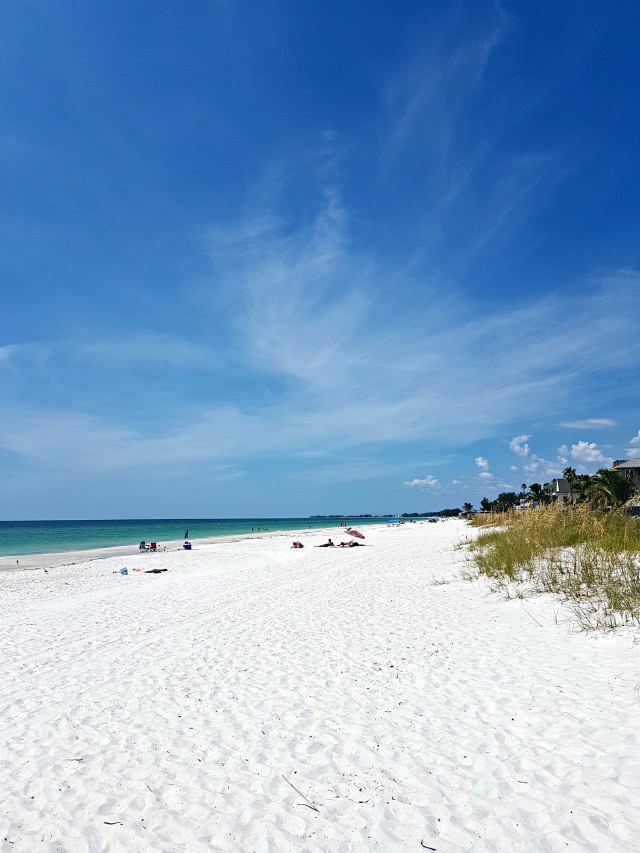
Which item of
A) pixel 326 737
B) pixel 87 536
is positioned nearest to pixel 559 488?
pixel 87 536

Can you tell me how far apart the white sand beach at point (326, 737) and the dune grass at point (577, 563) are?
1.62 feet

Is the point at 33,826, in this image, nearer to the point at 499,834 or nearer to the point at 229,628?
the point at 499,834

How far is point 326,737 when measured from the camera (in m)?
4.39

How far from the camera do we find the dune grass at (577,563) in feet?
22.8

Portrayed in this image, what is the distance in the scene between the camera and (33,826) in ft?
10.7

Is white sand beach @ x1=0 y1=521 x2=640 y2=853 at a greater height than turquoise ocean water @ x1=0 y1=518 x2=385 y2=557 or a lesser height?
lesser

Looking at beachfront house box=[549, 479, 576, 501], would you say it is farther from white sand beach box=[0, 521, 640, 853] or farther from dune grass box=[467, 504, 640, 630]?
white sand beach box=[0, 521, 640, 853]

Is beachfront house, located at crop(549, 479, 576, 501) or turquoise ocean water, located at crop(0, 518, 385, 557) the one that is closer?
turquoise ocean water, located at crop(0, 518, 385, 557)

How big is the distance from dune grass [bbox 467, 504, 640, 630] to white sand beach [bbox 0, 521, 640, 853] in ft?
1.62

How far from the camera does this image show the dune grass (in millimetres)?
6953

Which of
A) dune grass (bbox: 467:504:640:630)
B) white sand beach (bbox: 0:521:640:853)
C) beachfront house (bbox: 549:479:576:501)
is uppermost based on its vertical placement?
beachfront house (bbox: 549:479:576:501)

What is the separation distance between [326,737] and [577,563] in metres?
7.27

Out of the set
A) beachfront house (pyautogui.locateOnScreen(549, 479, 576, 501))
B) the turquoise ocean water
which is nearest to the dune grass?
the turquoise ocean water

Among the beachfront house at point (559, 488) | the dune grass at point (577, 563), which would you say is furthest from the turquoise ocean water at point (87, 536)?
the dune grass at point (577, 563)
